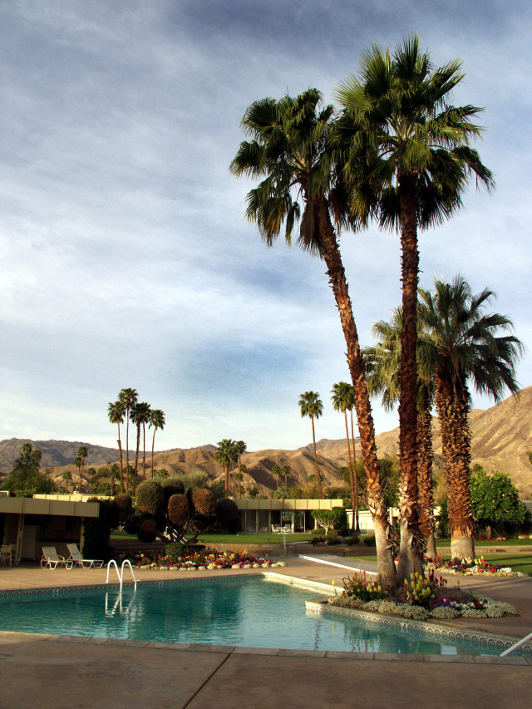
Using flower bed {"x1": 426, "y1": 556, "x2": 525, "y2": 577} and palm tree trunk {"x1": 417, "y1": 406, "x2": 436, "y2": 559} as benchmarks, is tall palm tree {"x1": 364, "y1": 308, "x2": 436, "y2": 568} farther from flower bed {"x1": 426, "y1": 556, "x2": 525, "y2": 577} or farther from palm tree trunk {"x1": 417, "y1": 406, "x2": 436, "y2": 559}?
flower bed {"x1": 426, "y1": 556, "x2": 525, "y2": 577}

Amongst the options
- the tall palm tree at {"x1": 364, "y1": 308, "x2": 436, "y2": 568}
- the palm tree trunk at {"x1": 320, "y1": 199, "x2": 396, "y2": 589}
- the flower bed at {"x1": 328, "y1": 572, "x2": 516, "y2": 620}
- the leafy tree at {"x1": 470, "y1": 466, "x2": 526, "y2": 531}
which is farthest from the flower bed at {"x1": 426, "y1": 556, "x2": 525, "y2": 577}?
the leafy tree at {"x1": 470, "y1": 466, "x2": 526, "y2": 531}

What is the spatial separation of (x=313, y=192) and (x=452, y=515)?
13.0 metres

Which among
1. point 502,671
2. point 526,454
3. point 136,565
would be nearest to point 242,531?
point 136,565

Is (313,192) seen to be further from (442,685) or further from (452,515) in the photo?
(452,515)

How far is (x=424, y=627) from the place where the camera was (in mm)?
10695

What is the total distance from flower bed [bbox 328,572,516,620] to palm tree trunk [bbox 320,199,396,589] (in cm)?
43

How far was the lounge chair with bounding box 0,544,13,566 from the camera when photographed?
23.4 meters

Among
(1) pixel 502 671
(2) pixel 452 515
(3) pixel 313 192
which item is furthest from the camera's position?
(2) pixel 452 515

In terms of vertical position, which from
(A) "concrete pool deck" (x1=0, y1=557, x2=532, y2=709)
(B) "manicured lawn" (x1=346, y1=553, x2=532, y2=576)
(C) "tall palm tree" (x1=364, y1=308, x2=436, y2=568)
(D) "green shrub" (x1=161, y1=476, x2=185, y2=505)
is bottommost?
(B) "manicured lawn" (x1=346, y1=553, x2=532, y2=576)

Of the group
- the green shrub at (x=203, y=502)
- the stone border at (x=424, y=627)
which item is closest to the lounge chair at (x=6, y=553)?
the green shrub at (x=203, y=502)

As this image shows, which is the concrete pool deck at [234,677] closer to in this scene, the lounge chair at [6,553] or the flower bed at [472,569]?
the flower bed at [472,569]

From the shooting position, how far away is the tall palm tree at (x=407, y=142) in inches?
495

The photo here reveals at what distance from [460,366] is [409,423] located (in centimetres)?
816

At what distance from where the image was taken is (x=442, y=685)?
5902mm
